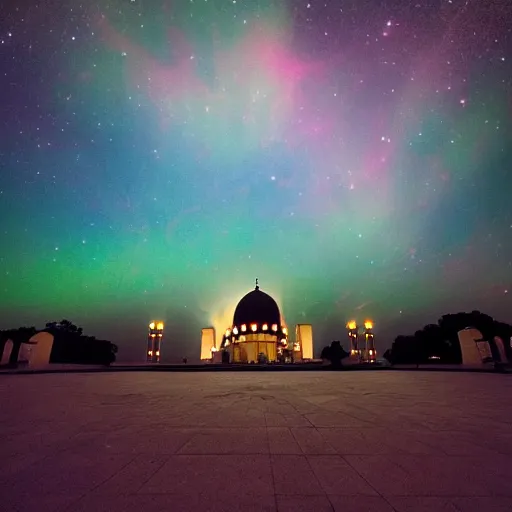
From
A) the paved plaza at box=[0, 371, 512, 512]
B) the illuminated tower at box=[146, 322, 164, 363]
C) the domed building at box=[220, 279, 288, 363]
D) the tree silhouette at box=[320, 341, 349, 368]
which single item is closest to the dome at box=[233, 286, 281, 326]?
the domed building at box=[220, 279, 288, 363]

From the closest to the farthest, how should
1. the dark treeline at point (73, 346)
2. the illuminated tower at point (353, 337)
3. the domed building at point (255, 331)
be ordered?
the illuminated tower at point (353, 337), the dark treeline at point (73, 346), the domed building at point (255, 331)

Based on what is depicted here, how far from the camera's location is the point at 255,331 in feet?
255

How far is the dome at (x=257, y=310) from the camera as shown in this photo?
7944cm

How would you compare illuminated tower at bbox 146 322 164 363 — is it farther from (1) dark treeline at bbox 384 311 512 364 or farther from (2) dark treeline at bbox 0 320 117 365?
(1) dark treeline at bbox 384 311 512 364

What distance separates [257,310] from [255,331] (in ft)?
17.0

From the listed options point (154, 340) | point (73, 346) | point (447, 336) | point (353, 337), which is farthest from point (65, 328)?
point (447, 336)

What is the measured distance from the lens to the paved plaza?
95.2 inches

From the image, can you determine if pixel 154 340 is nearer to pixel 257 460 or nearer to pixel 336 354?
pixel 336 354

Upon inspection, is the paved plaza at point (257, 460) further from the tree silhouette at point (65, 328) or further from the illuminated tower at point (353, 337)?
the tree silhouette at point (65, 328)

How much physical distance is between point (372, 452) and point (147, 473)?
228 cm

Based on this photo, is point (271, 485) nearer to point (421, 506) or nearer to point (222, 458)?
point (222, 458)

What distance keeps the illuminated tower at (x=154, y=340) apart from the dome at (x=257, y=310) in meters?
24.8

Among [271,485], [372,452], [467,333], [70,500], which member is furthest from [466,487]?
[467,333]

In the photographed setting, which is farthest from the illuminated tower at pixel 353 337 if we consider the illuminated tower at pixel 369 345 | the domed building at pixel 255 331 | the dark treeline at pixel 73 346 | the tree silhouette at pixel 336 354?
the dark treeline at pixel 73 346
